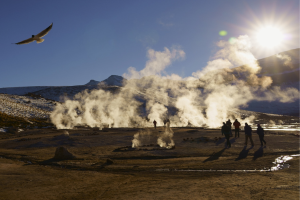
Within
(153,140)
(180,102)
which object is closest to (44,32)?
(153,140)

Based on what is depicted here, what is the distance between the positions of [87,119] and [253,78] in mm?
119900

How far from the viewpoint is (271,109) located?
103 meters

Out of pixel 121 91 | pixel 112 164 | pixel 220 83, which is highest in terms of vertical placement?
pixel 220 83

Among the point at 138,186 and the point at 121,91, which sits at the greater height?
the point at 121,91

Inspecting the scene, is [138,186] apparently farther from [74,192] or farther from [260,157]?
[260,157]

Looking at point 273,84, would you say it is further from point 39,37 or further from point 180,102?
point 39,37

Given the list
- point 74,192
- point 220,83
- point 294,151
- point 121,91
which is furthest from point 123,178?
point 220,83

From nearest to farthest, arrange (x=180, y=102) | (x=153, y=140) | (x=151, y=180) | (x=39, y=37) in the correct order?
(x=151, y=180), (x=39, y=37), (x=153, y=140), (x=180, y=102)

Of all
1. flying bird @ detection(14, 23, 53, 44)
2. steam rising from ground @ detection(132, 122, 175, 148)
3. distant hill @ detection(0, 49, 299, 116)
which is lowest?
steam rising from ground @ detection(132, 122, 175, 148)

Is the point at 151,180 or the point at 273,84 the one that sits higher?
the point at 273,84

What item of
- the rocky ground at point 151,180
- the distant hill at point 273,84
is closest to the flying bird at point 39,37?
the rocky ground at point 151,180

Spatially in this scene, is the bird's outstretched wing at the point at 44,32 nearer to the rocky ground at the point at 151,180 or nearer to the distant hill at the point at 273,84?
the rocky ground at the point at 151,180

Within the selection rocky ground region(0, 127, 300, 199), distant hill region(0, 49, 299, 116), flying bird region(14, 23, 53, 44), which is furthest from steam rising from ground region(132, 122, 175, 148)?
distant hill region(0, 49, 299, 116)

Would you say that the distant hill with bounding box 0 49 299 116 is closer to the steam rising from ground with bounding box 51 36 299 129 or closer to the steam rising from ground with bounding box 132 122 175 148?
the steam rising from ground with bounding box 51 36 299 129
